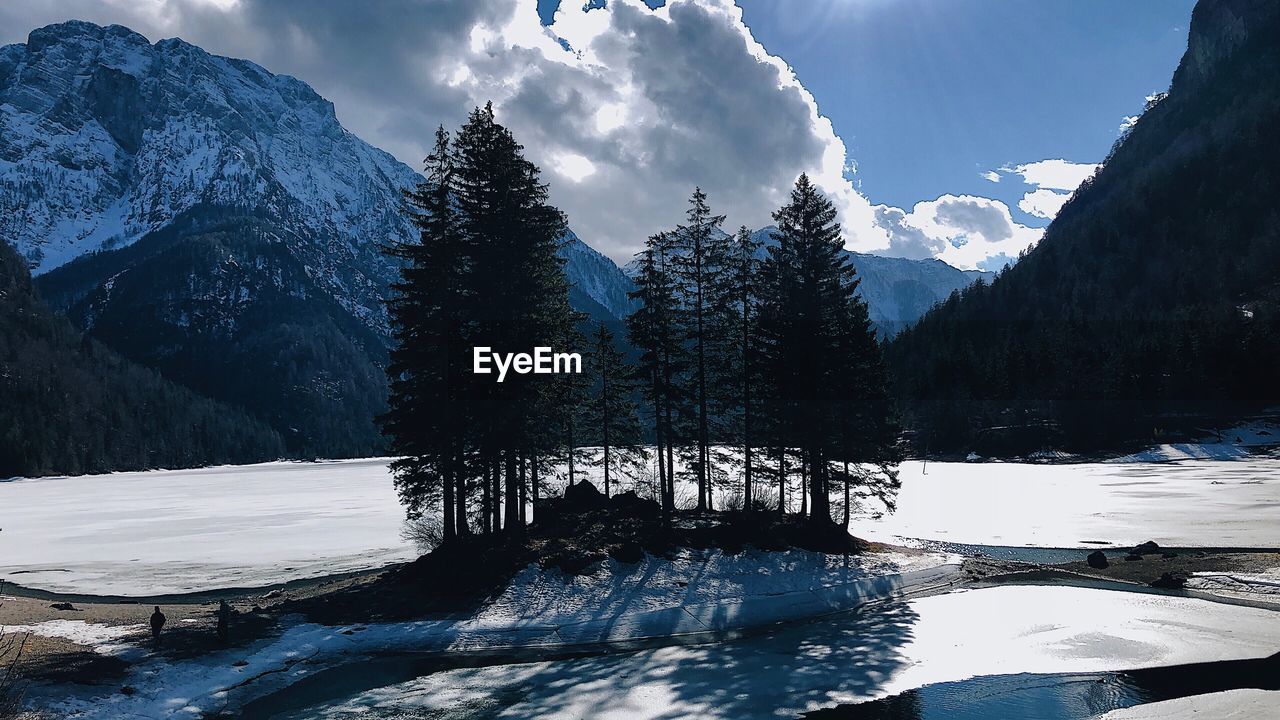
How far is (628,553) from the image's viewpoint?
28.0 m

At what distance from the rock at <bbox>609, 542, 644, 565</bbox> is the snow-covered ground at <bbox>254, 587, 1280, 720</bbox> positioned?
7437mm

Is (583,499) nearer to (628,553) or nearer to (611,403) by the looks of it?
(611,403)

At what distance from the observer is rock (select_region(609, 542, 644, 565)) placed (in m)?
27.8

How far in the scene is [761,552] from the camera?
98.3 feet

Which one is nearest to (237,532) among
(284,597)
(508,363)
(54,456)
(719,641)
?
(284,597)

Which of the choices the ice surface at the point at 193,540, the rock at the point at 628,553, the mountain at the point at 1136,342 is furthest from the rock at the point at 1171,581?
the mountain at the point at 1136,342

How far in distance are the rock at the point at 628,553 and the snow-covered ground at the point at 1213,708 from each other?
17.2 meters

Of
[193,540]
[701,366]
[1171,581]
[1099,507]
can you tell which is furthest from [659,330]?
[1099,507]

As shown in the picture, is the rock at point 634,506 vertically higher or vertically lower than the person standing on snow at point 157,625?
higher

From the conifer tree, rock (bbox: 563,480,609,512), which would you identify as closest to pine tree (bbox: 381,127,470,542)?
rock (bbox: 563,480,609,512)

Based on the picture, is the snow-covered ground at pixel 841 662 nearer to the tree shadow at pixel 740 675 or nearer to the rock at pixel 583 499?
the tree shadow at pixel 740 675

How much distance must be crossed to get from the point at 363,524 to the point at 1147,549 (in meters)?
49.5

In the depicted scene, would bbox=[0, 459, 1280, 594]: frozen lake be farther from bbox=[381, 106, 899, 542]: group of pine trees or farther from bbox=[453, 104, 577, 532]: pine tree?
bbox=[453, 104, 577, 532]: pine tree

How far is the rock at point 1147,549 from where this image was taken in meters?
32.2
